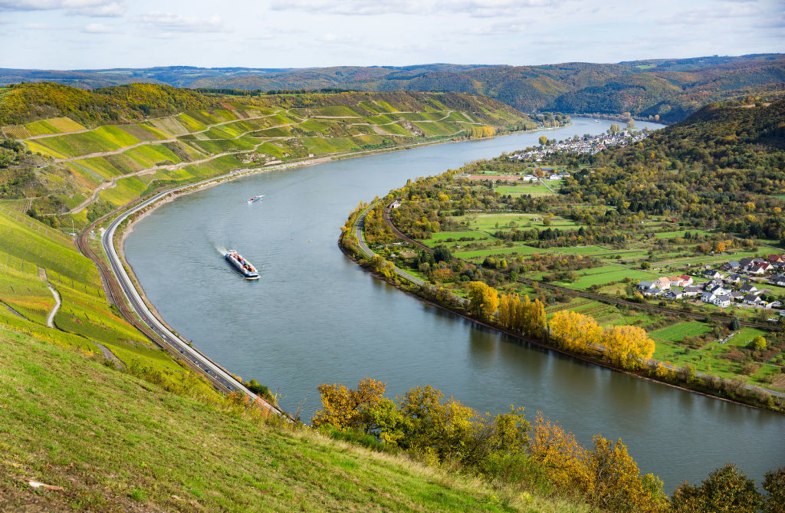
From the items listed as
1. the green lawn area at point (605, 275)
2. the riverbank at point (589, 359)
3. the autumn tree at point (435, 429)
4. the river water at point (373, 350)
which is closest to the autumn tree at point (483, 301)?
the riverbank at point (589, 359)

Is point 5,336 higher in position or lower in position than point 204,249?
higher

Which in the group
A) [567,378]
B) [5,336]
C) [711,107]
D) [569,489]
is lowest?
[567,378]

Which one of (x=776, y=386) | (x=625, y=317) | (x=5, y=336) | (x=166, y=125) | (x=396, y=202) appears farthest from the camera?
(x=166, y=125)

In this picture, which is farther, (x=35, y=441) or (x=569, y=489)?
(x=569, y=489)

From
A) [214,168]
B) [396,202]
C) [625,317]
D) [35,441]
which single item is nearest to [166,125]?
[214,168]

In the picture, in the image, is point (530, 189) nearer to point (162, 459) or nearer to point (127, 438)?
point (127, 438)

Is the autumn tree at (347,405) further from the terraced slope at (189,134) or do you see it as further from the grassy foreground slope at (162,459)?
the terraced slope at (189,134)

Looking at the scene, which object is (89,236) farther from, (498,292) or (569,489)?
(569,489)
